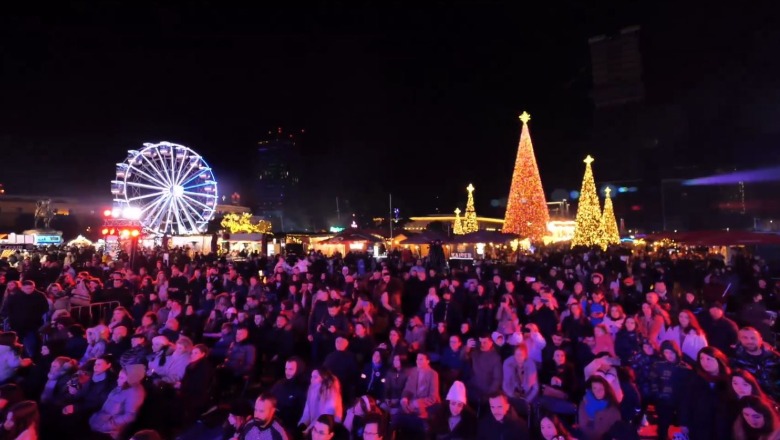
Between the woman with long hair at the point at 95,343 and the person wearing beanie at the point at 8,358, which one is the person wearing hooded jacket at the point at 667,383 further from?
the person wearing beanie at the point at 8,358

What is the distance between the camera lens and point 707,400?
430 centimetres

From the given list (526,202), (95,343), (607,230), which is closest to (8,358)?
(95,343)

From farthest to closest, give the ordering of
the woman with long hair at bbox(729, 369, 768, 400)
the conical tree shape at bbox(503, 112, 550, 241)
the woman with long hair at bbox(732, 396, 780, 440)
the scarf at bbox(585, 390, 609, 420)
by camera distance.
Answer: the conical tree shape at bbox(503, 112, 550, 241), the scarf at bbox(585, 390, 609, 420), the woman with long hair at bbox(729, 369, 768, 400), the woman with long hair at bbox(732, 396, 780, 440)

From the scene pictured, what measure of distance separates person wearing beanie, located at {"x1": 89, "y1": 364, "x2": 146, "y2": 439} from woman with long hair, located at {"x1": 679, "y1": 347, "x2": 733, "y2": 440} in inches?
203

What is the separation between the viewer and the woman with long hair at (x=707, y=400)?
4148 millimetres

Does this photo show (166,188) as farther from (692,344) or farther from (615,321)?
(692,344)

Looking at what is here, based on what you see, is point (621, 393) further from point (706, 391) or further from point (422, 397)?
point (422, 397)

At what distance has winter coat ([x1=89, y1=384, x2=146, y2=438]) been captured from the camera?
5008 mm

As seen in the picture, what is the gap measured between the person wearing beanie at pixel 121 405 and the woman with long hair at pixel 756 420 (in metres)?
5.43

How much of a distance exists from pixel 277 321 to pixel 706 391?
5.73m

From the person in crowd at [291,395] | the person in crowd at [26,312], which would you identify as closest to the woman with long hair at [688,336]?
the person in crowd at [291,395]

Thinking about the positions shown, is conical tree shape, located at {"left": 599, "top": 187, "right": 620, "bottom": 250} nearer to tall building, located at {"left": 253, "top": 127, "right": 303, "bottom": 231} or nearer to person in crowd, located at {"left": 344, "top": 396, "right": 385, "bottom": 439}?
person in crowd, located at {"left": 344, "top": 396, "right": 385, "bottom": 439}

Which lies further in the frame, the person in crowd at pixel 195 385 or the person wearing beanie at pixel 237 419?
the person in crowd at pixel 195 385

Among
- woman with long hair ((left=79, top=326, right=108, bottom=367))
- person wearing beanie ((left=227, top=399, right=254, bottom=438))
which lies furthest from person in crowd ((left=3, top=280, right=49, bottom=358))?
person wearing beanie ((left=227, top=399, right=254, bottom=438))
